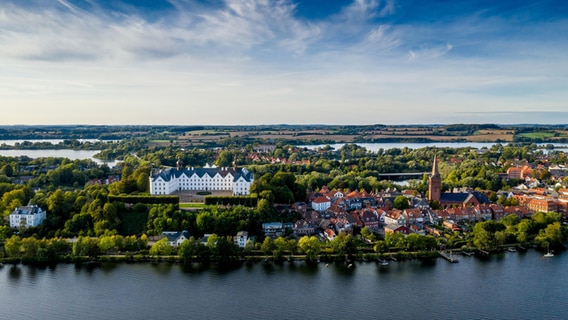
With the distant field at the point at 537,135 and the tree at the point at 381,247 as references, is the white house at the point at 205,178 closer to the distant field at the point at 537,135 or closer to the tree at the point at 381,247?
the tree at the point at 381,247

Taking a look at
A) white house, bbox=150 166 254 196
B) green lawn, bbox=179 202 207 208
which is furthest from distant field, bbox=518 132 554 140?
green lawn, bbox=179 202 207 208

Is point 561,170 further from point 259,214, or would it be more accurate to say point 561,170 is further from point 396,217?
point 259,214

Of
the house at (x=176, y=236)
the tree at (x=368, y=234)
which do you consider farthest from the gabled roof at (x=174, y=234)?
the tree at (x=368, y=234)

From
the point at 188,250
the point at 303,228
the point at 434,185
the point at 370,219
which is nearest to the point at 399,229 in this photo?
the point at 370,219

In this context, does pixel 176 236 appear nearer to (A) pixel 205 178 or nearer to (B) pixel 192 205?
(B) pixel 192 205

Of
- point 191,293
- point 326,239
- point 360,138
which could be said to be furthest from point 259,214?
point 360,138
